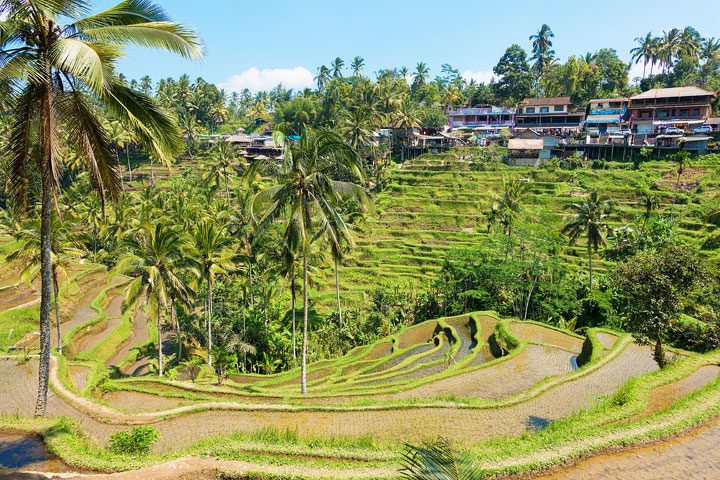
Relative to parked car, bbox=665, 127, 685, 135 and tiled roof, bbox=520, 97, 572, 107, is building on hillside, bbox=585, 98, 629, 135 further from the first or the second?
parked car, bbox=665, 127, 685, 135

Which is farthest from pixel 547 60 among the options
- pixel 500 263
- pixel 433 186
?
pixel 500 263

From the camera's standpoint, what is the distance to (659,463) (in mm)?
11047

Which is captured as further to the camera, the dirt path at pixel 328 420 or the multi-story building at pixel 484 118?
the multi-story building at pixel 484 118

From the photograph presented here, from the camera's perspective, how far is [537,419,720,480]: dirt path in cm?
1059

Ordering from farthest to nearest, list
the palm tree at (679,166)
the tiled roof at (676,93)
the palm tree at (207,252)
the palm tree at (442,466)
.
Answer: the tiled roof at (676,93) < the palm tree at (679,166) < the palm tree at (207,252) < the palm tree at (442,466)

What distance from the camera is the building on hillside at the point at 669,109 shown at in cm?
6694

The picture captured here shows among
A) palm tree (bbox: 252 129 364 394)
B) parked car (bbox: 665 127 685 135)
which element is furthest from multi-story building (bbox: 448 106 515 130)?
palm tree (bbox: 252 129 364 394)

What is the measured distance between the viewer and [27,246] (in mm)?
23016

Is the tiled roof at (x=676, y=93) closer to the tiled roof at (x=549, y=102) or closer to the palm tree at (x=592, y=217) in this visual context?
the tiled roof at (x=549, y=102)

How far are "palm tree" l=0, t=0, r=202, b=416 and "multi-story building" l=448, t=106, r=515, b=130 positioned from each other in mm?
83685

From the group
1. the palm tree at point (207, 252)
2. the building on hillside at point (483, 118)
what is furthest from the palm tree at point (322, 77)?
the palm tree at point (207, 252)

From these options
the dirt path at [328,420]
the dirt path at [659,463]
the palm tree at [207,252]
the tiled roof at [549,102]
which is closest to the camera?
the dirt path at [659,463]

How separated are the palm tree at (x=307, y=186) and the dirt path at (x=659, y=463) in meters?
10.8

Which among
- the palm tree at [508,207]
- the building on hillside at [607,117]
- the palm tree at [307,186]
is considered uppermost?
the building on hillside at [607,117]
